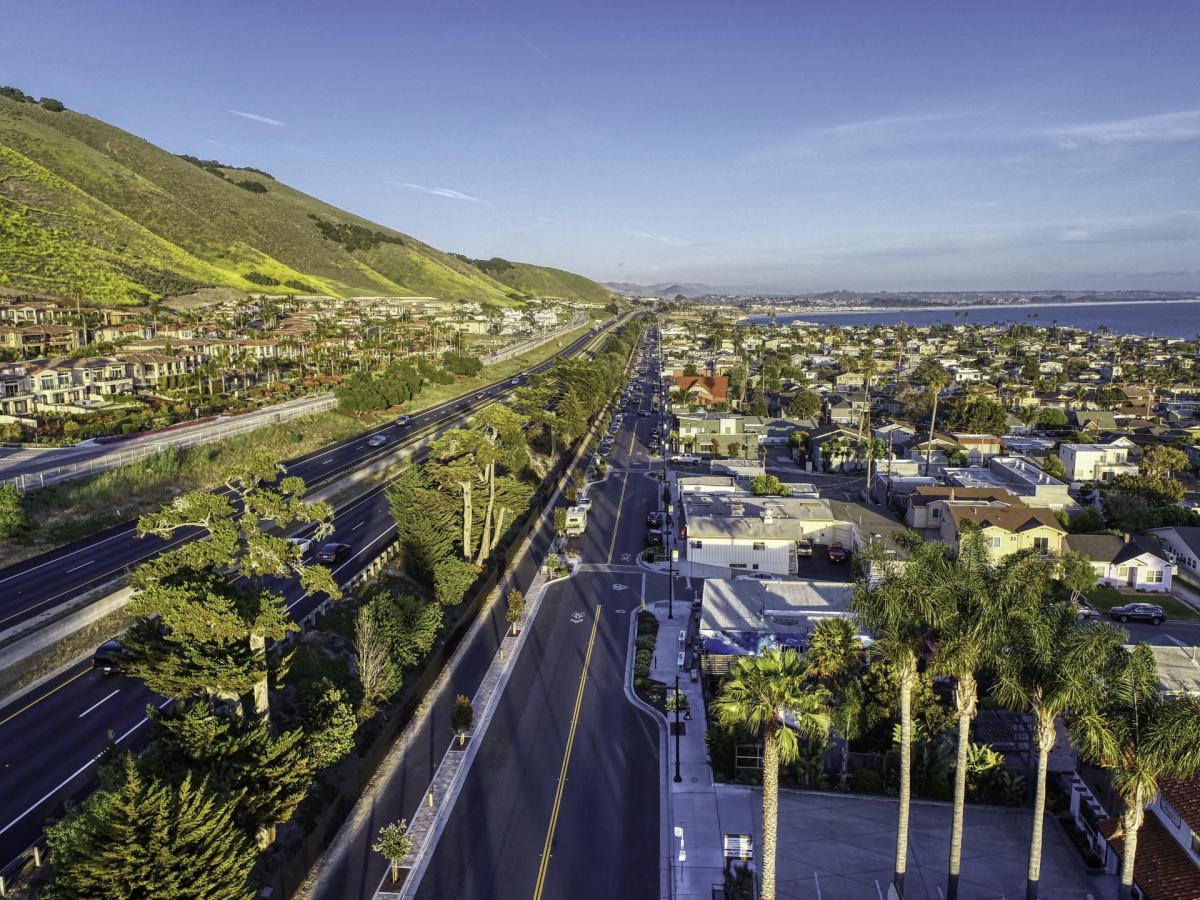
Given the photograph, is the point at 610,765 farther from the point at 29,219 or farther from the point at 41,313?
the point at 29,219

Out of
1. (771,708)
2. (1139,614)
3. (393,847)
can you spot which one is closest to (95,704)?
(393,847)

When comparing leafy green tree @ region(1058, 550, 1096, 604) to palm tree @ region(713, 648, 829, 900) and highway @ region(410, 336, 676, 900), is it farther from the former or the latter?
palm tree @ region(713, 648, 829, 900)

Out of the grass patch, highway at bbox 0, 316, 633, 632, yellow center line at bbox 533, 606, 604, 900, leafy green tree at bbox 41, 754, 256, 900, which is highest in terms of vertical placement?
leafy green tree at bbox 41, 754, 256, 900

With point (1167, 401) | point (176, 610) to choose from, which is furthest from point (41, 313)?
point (1167, 401)

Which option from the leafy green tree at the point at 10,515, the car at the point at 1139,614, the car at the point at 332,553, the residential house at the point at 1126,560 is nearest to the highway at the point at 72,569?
the leafy green tree at the point at 10,515

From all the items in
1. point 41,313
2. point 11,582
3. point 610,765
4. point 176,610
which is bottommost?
point 610,765

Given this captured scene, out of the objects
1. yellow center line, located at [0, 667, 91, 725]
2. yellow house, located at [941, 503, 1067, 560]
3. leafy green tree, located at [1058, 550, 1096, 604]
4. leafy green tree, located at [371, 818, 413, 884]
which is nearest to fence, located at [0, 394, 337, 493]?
yellow center line, located at [0, 667, 91, 725]
